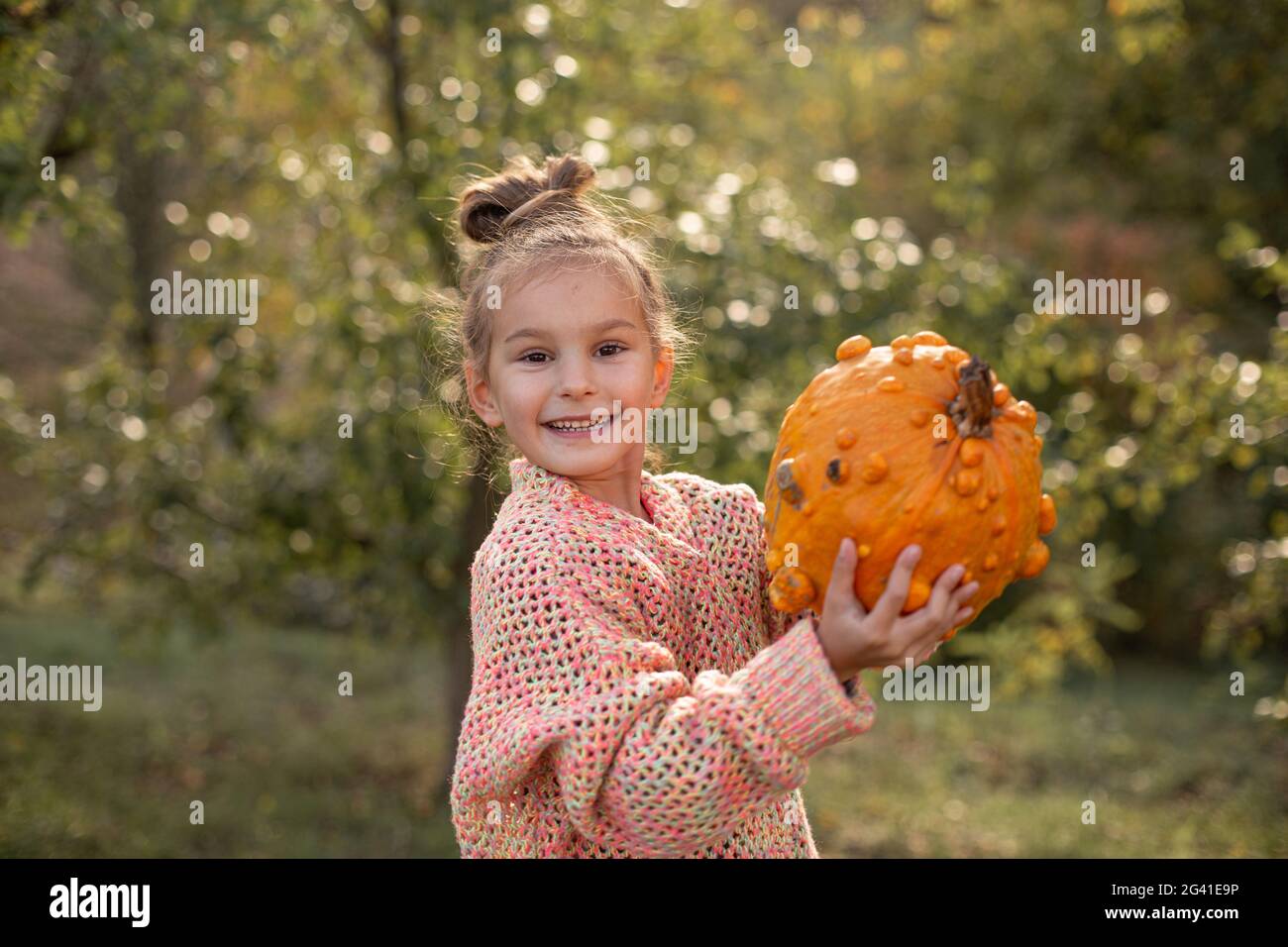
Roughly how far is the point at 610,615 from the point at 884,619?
43 centimetres

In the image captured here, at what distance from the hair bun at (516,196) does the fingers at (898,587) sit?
39.2 inches

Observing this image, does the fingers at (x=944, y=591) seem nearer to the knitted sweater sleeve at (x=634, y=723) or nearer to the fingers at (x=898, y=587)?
the fingers at (x=898, y=587)

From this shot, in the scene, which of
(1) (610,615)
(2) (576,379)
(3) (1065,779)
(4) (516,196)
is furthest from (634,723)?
(3) (1065,779)

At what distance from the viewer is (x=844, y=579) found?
6.35ft

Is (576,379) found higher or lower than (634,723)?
higher

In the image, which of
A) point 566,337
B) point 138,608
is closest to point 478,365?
point 566,337

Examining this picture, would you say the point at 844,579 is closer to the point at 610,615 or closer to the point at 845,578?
the point at 845,578

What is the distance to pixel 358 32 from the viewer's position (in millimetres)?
6344

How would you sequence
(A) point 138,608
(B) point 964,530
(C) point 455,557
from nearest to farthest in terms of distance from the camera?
(B) point 964,530 → (C) point 455,557 → (A) point 138,608

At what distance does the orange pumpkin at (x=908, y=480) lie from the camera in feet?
6.44

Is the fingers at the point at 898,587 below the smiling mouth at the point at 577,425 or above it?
below

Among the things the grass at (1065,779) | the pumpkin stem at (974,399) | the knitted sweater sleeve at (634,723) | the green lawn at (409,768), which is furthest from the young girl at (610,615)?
the green lawn at (409,768)

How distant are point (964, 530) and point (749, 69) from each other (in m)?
5.94
